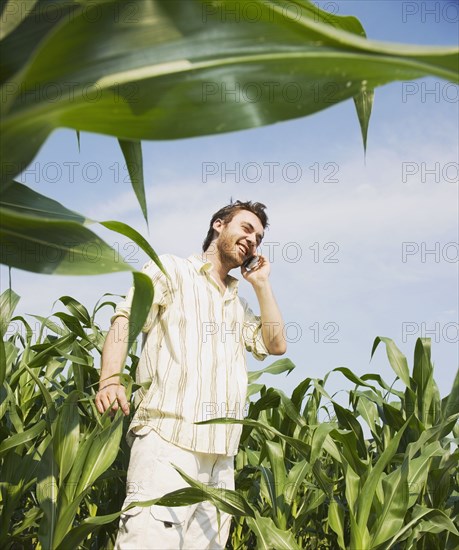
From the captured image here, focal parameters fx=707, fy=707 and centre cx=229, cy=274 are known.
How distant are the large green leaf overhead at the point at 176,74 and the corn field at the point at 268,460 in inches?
41.8

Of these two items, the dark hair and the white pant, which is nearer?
the white pant

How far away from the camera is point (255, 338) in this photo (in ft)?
6.77

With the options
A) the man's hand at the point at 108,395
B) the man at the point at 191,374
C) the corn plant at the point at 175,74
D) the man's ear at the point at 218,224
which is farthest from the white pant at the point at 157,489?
the corn plant at the point at 175,74

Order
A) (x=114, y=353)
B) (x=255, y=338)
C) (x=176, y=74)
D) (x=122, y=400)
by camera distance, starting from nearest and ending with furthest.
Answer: (x=176, y=74) < (x=122, y=400) < (x=114, y=353) < (x=255, y=338)

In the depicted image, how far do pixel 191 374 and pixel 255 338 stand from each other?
0.33 meters

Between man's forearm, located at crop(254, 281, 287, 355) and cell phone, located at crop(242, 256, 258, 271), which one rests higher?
cell phone, located at crop(242, 256, 258, 271)

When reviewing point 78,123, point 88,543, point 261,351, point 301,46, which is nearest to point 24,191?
point 78,123

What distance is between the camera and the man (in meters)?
1.68

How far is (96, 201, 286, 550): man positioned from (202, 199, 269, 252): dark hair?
0.01 m

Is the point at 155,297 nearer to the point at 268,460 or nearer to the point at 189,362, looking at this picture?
the point at 189,362

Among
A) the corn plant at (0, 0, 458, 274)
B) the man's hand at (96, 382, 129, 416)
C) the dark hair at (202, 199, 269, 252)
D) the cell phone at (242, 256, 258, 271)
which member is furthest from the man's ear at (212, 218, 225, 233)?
the corn plant at (0, 0, 458, 274)

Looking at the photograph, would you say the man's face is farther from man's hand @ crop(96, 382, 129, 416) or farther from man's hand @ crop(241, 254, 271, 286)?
man's hand @ crop(96, 382, 129, 416)

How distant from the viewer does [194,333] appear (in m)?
1.83

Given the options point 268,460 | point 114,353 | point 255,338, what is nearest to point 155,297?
point 114,353
